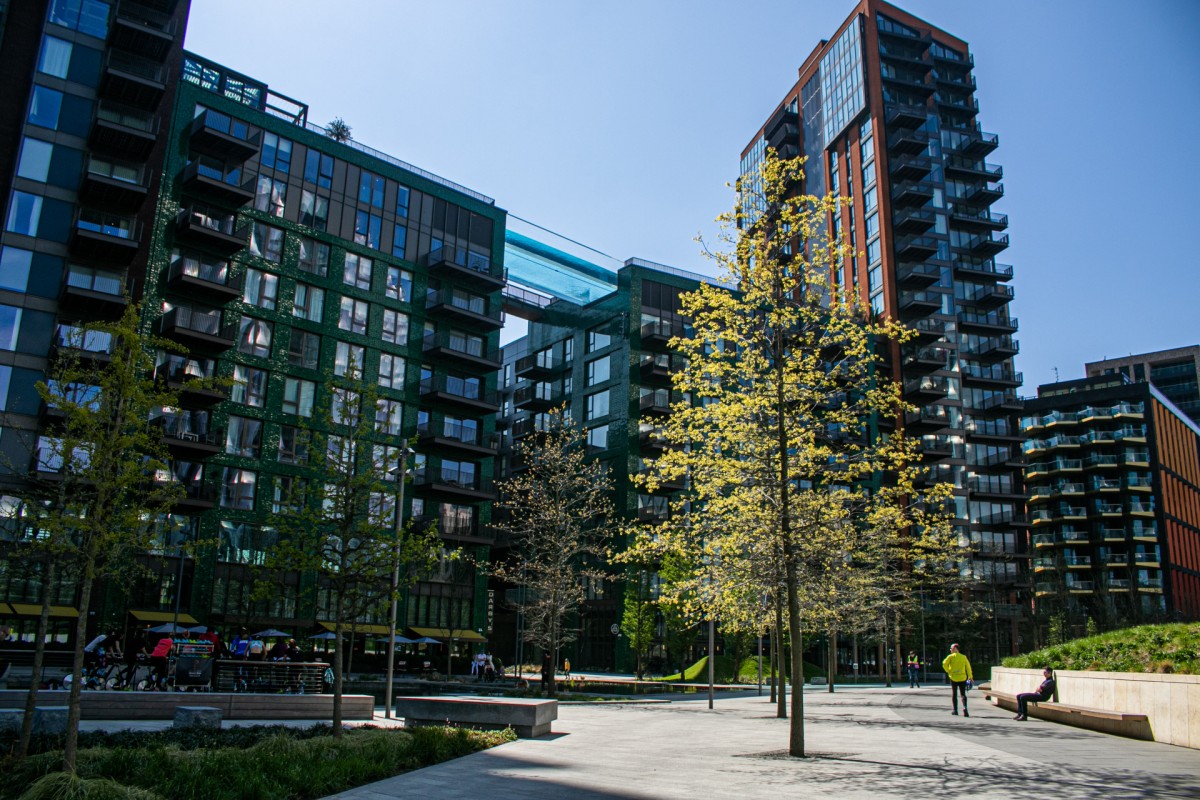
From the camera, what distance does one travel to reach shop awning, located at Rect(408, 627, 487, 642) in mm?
55375

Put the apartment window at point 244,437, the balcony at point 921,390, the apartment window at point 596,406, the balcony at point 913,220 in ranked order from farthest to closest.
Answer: the balcony at point 913,220 < the balcony at point 921,390 < the apartment window at point 596,406 < the apartment window at point 244,437

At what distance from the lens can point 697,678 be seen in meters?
56.7

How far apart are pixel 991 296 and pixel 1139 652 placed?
7591 cm

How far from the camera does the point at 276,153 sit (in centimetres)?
5516

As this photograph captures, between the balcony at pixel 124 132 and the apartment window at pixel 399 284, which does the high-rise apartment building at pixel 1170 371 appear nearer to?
the apartment window at pixel 399 284

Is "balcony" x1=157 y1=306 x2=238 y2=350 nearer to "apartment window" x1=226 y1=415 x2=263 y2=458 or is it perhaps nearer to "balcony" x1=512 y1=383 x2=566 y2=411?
"apartment window" x1=226 y1=415 x2=263 y2=458

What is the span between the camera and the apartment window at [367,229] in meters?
58.7

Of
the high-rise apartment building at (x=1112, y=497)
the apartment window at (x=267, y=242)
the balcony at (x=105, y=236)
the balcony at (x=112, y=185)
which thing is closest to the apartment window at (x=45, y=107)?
the balcony at (x=112, y=185)

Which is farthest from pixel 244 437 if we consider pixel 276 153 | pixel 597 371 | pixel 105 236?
pixel 597 371

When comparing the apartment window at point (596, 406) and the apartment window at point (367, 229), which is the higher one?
the apartment window at point (367, 229)

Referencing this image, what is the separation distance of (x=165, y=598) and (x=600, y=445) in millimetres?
35276

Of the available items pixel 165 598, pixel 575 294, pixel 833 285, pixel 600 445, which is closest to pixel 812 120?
pixel 575 294

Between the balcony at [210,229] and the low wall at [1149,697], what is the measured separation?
45.1 meters

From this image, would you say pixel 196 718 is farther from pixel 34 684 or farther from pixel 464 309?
pixel 464 309
